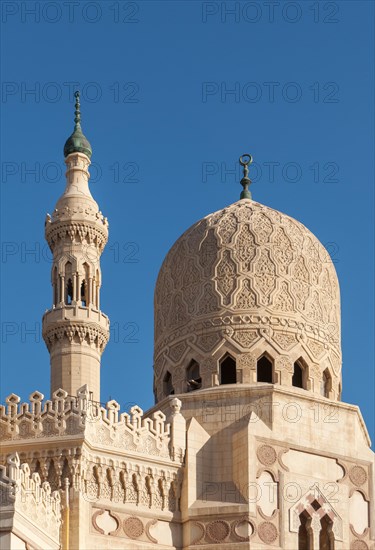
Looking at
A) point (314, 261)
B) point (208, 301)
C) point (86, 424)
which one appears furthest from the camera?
point (314, 261)

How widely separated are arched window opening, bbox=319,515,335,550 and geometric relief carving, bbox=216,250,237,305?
13.3 ft

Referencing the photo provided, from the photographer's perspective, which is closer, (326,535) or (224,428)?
(326,535)

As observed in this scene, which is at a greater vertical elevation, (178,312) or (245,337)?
(178,312)

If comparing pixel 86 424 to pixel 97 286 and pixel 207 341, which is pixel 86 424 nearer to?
pixel 207 341

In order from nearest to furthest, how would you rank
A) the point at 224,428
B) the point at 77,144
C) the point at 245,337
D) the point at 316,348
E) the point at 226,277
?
the point at 224,428
the point at 245,337
the point at 316,348
the point at 226,277
the point at 77,144

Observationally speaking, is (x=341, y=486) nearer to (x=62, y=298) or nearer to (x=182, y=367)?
(x=182, y=367)

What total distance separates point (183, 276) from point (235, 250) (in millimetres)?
1014

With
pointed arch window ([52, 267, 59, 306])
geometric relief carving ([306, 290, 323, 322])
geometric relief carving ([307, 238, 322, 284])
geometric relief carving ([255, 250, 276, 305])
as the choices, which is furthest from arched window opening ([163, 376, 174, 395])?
pointed arch window ([52, 267, 59, 306])

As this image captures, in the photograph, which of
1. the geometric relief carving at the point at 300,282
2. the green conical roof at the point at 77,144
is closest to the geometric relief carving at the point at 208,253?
the geometric relief carving at the point at 300,282

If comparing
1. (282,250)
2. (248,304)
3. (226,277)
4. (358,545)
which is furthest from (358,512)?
(282,250)

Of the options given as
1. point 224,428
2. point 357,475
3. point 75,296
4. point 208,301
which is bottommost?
point 357,475

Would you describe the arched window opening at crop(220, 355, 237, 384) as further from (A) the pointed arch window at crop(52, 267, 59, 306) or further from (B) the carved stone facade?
(A) the pointed arch window at crop(52, 267, 59, 306)

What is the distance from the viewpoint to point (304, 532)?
25.2 m

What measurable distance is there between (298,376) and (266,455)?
81.1 inches
